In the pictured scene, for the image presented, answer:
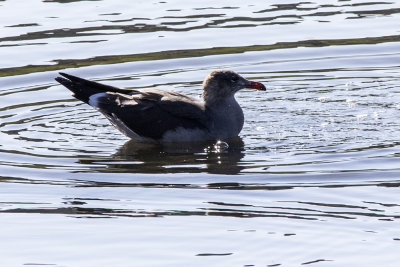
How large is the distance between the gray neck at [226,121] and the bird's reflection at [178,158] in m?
0.11

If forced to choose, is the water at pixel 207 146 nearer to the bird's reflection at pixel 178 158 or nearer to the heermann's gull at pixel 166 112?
the bird's reflection at pixel 178 158

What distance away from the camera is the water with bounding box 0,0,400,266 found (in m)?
8.34

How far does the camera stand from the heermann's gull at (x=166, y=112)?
12.4m

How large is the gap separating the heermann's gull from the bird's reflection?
0.43 ft

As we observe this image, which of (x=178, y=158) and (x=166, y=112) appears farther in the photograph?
(x=166, y=112)

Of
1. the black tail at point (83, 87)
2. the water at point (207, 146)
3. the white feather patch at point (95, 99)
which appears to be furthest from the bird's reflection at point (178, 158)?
the black tail at point (83, 87)

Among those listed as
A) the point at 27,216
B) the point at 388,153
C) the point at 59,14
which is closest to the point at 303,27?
the point at 59,14

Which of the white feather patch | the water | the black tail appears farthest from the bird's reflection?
the black tail

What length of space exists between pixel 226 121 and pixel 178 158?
1.17m

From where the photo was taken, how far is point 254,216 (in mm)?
9000

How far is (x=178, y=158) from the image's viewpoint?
1157 centimetres

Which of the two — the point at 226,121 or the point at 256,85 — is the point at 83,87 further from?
the point at 256,85

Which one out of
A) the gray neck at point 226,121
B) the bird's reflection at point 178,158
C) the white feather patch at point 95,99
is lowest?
the bird's reflection at point 178,158

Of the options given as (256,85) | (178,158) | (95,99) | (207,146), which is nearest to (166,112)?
(207,146)
